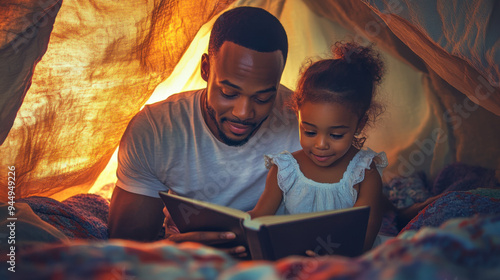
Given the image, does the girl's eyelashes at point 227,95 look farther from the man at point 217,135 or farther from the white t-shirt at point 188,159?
the white t-shirt at point 188,159

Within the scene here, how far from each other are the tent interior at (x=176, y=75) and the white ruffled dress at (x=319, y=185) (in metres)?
0.45

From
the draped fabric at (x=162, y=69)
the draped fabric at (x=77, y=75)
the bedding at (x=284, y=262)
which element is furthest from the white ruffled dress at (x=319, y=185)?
the bedding at (x=284, y=262)

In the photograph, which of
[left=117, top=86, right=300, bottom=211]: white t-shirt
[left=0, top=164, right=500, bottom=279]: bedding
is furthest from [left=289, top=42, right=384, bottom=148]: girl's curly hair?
[left=0, top=164, right=500, bottom=279]: bedding

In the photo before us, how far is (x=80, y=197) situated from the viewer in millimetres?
2371

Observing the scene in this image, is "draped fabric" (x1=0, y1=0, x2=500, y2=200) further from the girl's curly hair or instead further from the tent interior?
the girl's curly hair

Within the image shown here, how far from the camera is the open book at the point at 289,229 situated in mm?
1173

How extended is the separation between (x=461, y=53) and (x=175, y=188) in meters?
1.43

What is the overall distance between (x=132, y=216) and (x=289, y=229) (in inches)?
42.2

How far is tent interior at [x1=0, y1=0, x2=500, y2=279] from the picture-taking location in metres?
1.55

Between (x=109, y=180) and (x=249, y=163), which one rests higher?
(x=249, y=163)

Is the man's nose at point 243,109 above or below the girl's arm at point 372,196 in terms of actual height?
above

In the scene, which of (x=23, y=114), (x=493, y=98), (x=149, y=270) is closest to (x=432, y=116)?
(x=493, y=98)

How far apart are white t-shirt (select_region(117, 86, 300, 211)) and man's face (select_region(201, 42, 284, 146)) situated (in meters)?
0.17

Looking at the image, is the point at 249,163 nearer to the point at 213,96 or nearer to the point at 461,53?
the point at 213,96
